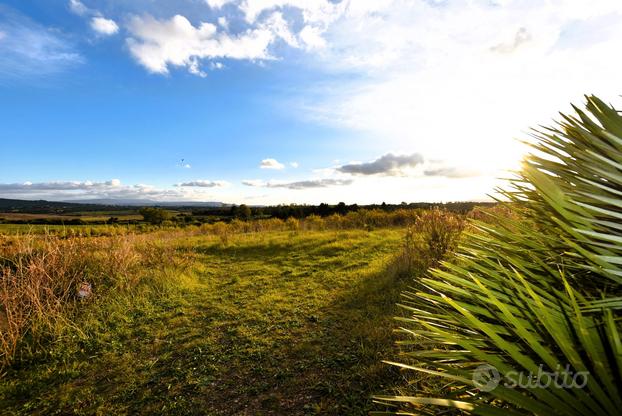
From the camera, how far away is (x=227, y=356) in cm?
452

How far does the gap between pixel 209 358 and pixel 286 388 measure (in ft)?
4.57

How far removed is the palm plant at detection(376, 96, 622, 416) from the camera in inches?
29.1

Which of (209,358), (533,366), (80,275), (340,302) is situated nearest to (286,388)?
(209,358)

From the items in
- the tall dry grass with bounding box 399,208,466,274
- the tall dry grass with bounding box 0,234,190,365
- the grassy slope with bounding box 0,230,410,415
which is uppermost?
the tall dry grass with bounding box 399,208,466,274

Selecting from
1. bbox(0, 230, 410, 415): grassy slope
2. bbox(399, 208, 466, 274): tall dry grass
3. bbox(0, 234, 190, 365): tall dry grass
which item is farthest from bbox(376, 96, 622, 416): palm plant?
bbox(0, 234, 190, 365): tall dry grass

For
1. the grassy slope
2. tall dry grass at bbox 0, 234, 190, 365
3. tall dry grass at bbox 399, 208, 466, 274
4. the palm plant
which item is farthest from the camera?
tall dry grass at bbox 399, 208, 466, 274

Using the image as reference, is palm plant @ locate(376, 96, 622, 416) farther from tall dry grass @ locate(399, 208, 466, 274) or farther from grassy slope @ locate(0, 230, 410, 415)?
tall dry grass @ locate(399, 208, 466, 274)

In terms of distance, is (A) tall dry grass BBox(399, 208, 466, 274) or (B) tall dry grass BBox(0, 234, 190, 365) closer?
(B) tall dry grass BBox(0, 234, 190, 365)

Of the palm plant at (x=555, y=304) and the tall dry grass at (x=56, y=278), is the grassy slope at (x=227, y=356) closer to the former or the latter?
the tall dry grass at (x=56, y=278)

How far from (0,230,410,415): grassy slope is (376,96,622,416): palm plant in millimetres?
2597

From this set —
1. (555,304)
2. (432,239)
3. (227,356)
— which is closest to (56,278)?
(227,356)

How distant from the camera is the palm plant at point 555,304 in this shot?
0.74 m

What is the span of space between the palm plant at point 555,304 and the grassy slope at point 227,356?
8.52ft

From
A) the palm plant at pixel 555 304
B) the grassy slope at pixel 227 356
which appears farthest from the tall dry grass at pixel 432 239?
the palm plant at pixel 555 304
